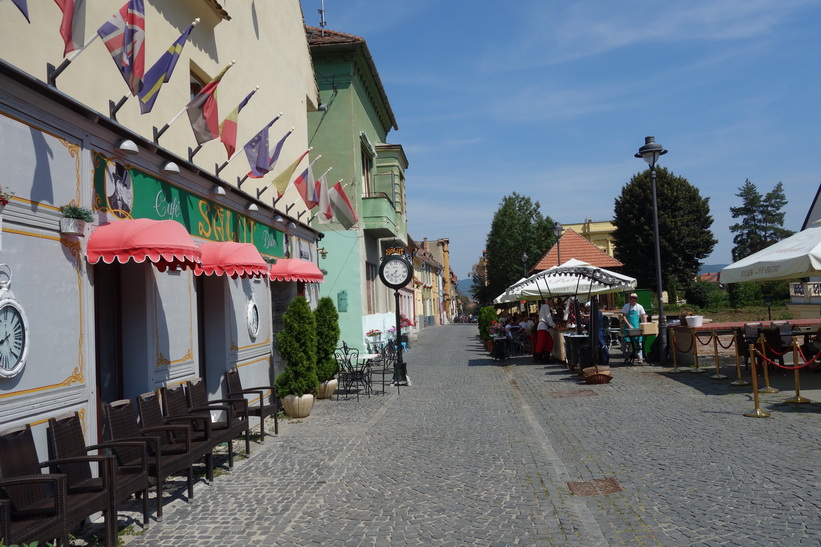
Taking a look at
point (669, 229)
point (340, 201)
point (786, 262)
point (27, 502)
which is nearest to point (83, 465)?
point (27, 502)

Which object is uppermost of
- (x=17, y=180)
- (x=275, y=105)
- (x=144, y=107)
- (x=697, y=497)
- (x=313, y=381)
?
(x=275, y=105)

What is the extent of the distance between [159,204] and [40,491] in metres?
3.97

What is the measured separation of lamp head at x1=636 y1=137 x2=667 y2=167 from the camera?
1559 cm

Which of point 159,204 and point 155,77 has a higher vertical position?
point 155,77

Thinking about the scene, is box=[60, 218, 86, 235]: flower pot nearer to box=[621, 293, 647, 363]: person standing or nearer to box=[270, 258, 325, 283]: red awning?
box=[270, 258, 325, 283]: red awning

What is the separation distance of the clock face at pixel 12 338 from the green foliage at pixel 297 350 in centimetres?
587

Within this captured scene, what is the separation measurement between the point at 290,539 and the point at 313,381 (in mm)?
5969

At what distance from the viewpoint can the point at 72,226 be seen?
18.9ft

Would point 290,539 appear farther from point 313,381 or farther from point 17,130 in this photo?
point 313,381

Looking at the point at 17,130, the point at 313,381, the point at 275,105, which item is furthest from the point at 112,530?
the point at 275,105

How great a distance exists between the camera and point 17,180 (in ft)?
16.9

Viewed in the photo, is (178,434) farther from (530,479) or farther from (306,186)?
(306,186)

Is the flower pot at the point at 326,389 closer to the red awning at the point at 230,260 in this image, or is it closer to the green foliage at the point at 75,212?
the red awning at the point at 230,260

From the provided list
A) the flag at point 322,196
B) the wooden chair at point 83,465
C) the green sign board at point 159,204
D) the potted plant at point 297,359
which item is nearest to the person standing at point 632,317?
the flag at point 322,196
